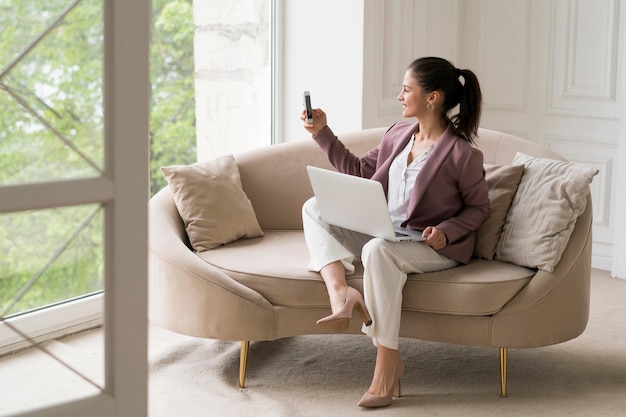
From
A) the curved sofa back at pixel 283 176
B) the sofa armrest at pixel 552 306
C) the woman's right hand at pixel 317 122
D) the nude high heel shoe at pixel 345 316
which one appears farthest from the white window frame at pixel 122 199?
the curved sofa back at pixel 283 176

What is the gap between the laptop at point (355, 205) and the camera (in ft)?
9.55

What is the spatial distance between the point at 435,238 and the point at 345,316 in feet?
1.39

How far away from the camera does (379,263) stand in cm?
296

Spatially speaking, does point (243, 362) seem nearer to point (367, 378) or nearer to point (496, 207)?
point (367, 378)

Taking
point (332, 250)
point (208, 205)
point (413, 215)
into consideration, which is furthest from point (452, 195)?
point (208, 205)

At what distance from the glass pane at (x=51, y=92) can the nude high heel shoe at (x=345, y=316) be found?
173 centimetres

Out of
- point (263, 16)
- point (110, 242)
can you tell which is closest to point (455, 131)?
point (263, 16)

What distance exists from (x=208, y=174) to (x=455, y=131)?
93 cm

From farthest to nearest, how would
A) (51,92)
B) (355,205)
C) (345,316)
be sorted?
(355,205) → (345,316) → (51,92)

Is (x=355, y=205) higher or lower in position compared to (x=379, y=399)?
higher

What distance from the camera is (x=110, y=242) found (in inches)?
49.2

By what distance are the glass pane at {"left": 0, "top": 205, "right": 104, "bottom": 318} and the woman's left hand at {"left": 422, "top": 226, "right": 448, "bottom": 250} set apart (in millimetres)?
1899

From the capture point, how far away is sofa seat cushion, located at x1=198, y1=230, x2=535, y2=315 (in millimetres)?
2975

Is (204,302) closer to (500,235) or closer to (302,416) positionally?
(302,416)
